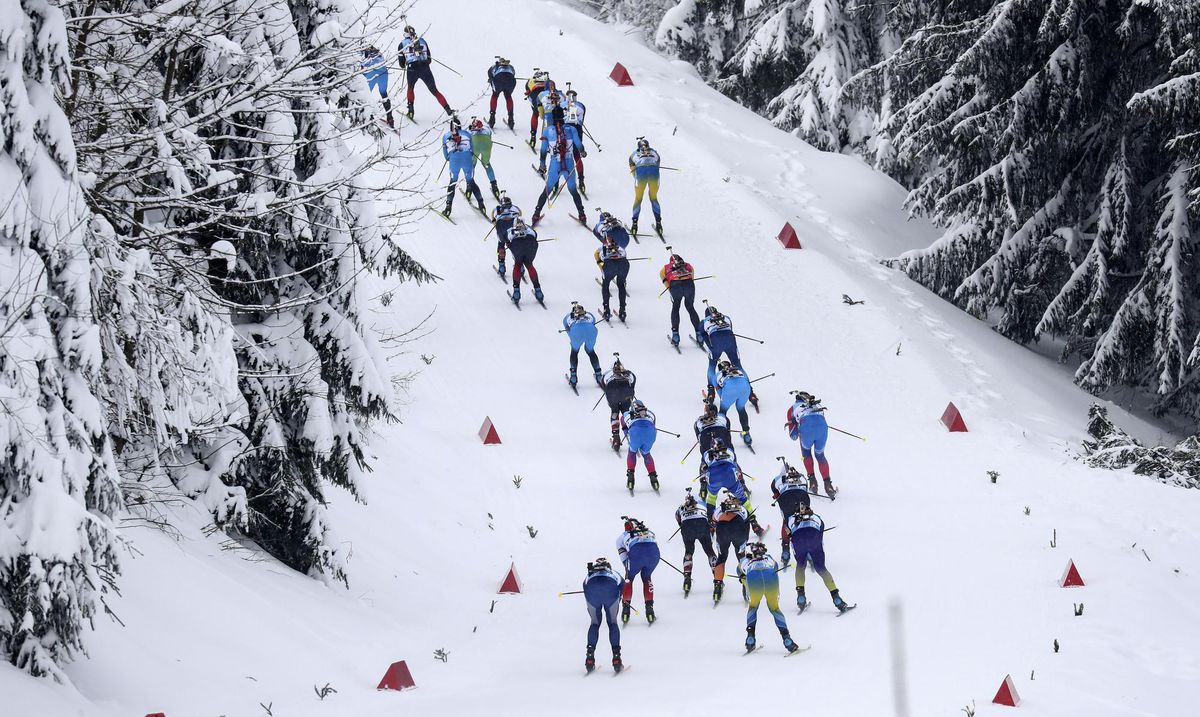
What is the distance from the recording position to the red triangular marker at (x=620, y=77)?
105ft

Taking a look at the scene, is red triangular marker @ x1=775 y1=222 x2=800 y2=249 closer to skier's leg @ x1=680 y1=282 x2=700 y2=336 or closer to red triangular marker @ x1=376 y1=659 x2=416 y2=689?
skier's leg @ x1=680 y1=282 x2=700 y2=336

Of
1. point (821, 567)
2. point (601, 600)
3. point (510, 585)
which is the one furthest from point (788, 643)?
point (510, 585)

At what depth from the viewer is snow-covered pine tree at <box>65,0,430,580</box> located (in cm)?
944

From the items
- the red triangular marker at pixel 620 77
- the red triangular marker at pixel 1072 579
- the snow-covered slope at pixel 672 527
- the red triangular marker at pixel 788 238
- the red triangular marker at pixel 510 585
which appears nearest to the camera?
the snow-covered slope at pixel 672 527

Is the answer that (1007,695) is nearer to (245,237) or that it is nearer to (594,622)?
(594,622)

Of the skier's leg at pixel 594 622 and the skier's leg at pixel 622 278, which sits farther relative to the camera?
the skier's leg at pixel 622 278

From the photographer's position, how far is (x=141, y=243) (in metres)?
9.60

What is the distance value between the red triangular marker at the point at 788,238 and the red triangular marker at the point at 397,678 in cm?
1548

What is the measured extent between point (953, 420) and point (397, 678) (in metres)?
11.0

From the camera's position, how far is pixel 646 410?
16.5 meters

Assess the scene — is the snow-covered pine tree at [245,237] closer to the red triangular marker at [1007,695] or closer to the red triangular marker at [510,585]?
the red triangular marker at [510,585]

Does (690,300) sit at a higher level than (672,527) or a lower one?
higher

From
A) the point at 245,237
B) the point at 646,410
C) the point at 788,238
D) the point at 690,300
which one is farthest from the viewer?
the point at 788,238

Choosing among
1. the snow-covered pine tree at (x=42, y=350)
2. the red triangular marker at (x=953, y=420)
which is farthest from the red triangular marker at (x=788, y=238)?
the snow-covered pine tree at (x=42, y=350)
